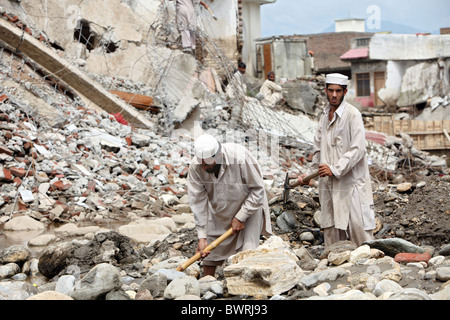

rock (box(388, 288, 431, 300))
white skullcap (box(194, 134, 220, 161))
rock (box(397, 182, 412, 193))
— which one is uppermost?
white skullcap (box(194, 134, 220, 161))

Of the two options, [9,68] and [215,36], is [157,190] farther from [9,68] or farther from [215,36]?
[215,36]

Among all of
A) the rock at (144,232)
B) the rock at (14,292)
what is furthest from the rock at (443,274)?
the rock at (144,232)

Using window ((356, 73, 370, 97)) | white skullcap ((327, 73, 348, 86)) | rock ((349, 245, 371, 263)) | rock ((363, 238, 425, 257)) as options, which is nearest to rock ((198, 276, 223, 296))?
rock ((349, 245, 371, 263))

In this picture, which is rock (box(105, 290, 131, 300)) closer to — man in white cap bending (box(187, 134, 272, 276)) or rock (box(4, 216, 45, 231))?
man in white cap bending (box(187, 134, 272, 276))

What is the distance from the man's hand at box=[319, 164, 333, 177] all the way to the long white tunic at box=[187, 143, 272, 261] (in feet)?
1.65

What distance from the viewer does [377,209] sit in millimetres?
6191

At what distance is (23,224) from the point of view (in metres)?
6.41

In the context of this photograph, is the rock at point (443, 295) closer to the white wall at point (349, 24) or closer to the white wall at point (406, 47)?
the white wall at point (349, 24)

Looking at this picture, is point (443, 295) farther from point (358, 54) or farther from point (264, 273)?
point (358, 54)

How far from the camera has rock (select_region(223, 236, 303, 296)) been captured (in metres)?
3.07

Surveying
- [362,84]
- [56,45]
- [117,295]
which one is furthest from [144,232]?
[362,84]

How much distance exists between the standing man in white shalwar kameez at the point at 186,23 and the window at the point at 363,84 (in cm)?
1601

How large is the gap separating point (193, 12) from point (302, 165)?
495 centimetres

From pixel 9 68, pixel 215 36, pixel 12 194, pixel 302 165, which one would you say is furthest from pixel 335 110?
pixel 215 36
